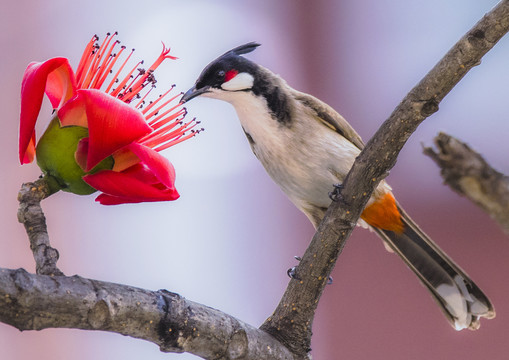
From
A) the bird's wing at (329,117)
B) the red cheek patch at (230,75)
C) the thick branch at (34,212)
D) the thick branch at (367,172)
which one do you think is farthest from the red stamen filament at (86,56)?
the bird's wing at (329,117)

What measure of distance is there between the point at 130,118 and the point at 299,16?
1993mm

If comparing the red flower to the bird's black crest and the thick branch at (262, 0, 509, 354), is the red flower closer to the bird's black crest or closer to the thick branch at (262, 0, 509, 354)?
the thick branch at (262, 0, 509, 354)

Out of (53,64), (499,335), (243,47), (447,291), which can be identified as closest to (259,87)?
(243,47)

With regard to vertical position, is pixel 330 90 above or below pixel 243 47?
above

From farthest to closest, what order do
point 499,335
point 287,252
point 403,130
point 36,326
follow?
point 287,252, point 499,335, point 403,130, point 36,326

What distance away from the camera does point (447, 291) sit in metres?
0.99

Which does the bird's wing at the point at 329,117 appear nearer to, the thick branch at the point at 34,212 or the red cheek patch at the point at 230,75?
the red cheek patch at the point at 230,75

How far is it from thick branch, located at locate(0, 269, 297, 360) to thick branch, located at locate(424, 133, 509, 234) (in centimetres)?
21

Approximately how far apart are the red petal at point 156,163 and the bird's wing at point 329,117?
1.93 feet

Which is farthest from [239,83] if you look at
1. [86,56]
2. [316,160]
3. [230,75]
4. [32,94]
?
[32,94]

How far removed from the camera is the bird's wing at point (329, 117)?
3.44 feet

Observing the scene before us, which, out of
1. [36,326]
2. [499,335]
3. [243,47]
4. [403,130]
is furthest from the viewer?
[499,335]

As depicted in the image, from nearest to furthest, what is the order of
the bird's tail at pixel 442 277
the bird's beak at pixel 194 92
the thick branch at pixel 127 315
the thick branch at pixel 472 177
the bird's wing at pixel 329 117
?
the thick branch at pixel 127 315 → the thick branch at pixel 472 177 → the bird's beak at pixel 194 92 → the bird's tail at pixel 442 277 → the bird's wing at pixel 329 117

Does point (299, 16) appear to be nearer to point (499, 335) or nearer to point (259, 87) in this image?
point (499, 335)
